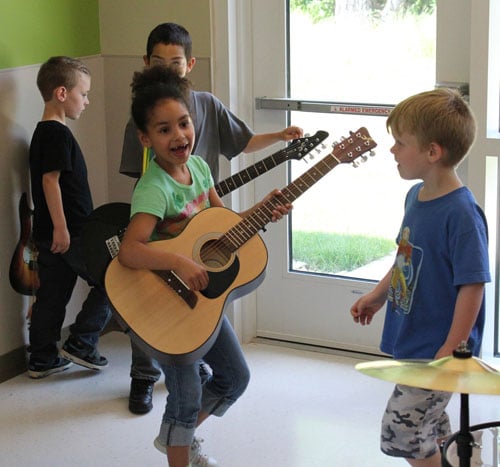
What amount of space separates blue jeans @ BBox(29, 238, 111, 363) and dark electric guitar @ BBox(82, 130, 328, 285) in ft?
2.28

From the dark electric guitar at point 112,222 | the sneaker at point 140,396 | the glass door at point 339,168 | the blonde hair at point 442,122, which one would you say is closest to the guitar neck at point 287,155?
the dark electric guitar at point 112,222

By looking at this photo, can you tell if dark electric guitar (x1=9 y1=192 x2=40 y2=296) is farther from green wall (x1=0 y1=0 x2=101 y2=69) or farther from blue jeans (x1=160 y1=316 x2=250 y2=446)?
blue jeans (x1=160 y1=316 x2=250 y2=446)

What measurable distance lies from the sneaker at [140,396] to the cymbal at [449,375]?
163 cm

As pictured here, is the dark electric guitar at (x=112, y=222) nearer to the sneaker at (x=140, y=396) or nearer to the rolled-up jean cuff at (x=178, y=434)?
the rolled-up jean cuff at (x=178, y=434)

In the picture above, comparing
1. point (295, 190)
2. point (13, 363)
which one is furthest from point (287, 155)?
point (13, 363)

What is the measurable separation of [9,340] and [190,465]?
3.87 ft

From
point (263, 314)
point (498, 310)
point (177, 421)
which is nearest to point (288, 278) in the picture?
point (263, 314)

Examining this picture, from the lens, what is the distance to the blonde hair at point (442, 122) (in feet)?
7.00

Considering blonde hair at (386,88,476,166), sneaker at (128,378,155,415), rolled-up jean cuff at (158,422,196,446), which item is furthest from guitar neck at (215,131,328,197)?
sneaker at (128,378,155,415)

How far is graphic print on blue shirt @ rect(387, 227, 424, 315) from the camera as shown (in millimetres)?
2197

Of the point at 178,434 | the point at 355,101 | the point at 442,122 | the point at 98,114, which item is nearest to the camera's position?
the point at 442,122

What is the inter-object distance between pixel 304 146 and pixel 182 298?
24.1 inches

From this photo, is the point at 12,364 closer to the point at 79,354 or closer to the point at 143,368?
the point at 79,354

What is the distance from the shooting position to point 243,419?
3.12 metres
